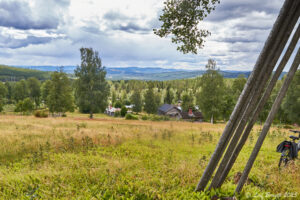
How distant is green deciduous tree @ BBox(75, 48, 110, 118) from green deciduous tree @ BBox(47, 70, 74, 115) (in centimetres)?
458

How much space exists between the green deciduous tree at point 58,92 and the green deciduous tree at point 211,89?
27.7 meters

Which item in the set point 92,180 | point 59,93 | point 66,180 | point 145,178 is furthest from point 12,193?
point 59,93

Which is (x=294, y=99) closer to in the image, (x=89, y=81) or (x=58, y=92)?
(x=89, y=81)

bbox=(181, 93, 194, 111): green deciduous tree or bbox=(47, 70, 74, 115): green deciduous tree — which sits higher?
bbox=(47, 70, 74, 115): green deciduous tree

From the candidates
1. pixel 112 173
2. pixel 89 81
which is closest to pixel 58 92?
pixel 89 81

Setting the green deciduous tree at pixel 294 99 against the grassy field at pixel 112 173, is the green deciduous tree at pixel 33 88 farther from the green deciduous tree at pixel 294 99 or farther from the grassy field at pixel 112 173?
the green deciduous tree at pixel 294 99

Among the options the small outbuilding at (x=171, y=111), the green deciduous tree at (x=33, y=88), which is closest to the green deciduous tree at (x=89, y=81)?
the small outbuilding at (x=171, y=111)

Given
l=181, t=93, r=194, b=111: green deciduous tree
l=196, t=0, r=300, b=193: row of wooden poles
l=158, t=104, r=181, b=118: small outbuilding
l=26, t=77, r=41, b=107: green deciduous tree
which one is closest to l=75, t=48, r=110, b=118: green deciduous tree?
l=196, t=0, r=300, b=193: row of wooden poles

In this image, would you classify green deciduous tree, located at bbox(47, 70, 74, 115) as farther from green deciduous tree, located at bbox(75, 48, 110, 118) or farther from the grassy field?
the grassy field

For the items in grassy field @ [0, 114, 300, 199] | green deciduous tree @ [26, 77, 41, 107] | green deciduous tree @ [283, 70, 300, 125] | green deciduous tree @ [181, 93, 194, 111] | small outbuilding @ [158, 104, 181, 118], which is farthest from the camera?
green deciduous tree @ [26, 77, 41, 107]

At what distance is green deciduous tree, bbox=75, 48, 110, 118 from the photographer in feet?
111

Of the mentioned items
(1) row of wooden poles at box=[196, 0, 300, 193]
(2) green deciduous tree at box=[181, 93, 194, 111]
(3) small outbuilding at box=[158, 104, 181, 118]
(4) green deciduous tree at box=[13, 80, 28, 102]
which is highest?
(1) row of wooden poles at box=[196, 0, 300, 193]

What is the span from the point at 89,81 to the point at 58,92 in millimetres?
7835

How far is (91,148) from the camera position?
8688 millimetres
